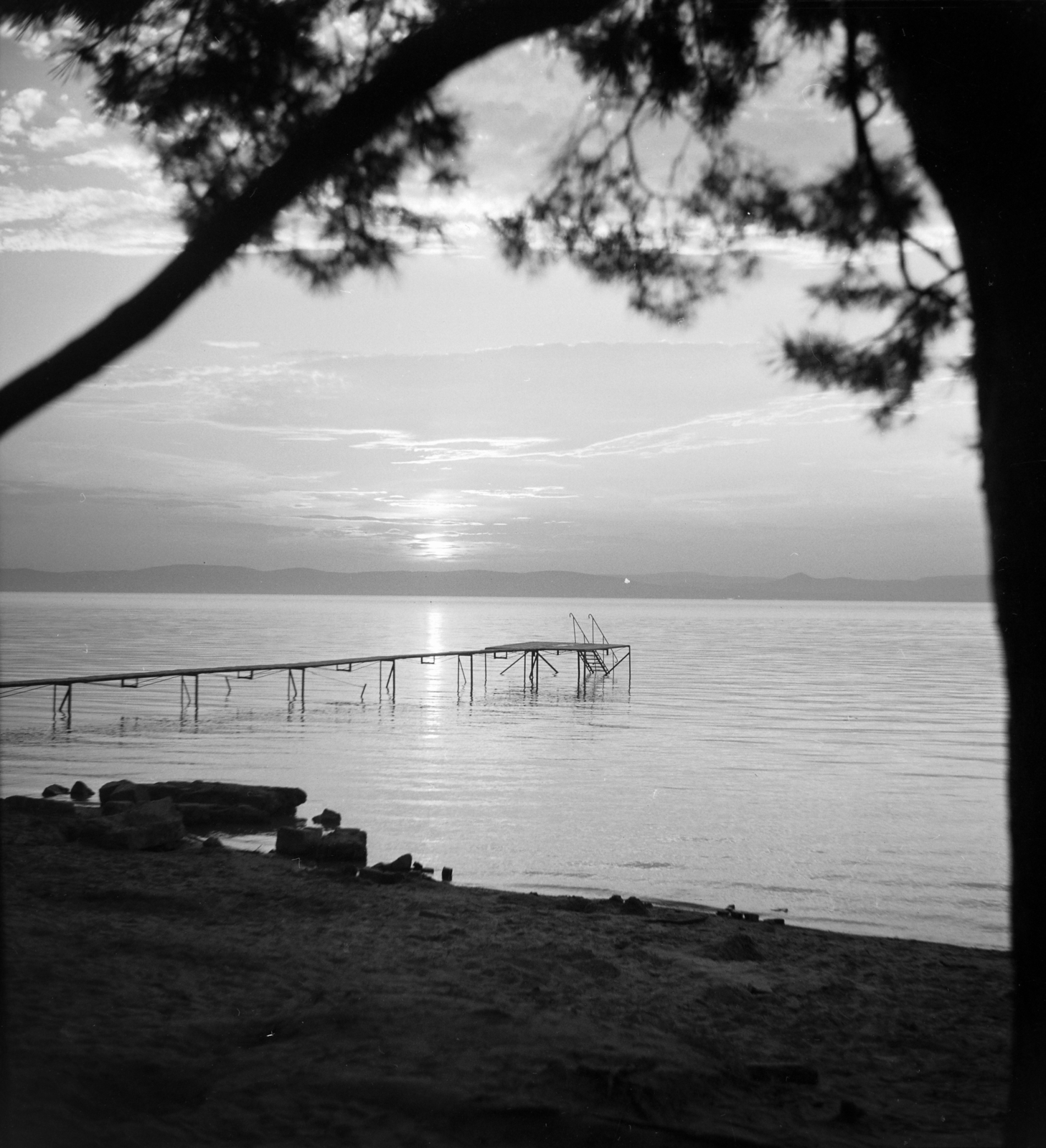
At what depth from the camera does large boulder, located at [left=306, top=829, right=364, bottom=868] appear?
7664 mm

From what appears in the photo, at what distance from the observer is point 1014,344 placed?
2.31 meters

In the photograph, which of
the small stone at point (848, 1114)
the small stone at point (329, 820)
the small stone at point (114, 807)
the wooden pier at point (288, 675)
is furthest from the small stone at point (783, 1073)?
the wooden pier at point (288, 675)

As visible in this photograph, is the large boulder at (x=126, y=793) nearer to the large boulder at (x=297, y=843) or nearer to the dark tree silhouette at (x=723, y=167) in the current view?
the large boulder at (x=297, y=843)

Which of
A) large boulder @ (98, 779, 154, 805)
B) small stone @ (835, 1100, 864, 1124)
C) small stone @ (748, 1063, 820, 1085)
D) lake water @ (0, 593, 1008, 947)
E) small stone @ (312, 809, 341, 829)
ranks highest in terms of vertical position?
small stone @ (835, 1100, 864, 1124)

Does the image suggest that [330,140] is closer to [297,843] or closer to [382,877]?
[382,877]

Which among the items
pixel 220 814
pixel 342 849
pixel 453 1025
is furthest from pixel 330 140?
pixel 220 814

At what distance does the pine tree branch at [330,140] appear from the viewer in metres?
2.18

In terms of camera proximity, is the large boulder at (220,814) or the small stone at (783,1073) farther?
the large boulder at (220,814)

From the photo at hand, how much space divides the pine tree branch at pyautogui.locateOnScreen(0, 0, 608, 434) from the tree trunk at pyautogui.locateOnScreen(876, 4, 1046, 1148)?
1.10 metres

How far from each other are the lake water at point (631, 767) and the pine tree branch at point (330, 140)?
6.92m

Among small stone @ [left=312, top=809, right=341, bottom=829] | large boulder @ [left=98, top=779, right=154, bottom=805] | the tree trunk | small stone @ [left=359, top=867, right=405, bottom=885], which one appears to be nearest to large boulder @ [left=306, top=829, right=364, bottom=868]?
small stone @ [left=359, top=867, right=405, bottom=885]

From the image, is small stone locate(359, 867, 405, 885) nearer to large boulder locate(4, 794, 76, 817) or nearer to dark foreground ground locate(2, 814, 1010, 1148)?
dark foreground ground locate(2, 814, 1010, 1148)

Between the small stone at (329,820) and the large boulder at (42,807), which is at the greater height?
the large boulder at (42,807)

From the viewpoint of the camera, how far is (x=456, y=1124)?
106 inches
